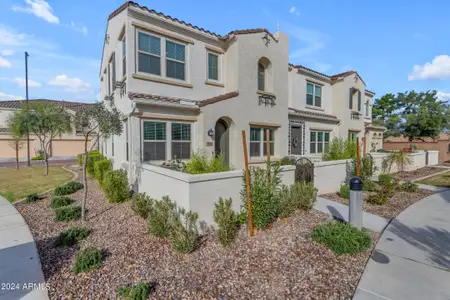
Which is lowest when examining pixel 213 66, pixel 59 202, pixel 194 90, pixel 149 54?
pixel 59 202

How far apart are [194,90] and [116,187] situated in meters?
5.36

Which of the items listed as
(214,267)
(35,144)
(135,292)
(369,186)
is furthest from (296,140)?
(35,144)

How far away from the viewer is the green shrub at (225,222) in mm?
4867

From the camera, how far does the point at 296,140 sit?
13.9 meters

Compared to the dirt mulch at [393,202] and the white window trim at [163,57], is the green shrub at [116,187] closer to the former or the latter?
the white window trim at [163,57]

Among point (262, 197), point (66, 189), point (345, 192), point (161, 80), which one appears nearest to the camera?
point (262, 197)

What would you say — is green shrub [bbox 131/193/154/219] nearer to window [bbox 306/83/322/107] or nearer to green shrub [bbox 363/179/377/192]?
green shrub [bbox 363/179/377/192]

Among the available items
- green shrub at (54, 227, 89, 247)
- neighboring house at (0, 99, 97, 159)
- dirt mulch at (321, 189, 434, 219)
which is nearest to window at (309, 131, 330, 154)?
dirt mulch at (321, 189, 434, 219)

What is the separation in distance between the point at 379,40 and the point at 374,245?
12995 millimetres

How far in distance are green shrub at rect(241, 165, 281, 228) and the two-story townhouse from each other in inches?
166

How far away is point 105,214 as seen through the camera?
7090 millimetres

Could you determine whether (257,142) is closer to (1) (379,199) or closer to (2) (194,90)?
(2) (194,90)

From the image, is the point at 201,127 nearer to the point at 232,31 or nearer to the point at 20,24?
the point at 232,31

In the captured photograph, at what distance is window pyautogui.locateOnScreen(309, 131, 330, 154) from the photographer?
49.6ft
